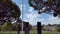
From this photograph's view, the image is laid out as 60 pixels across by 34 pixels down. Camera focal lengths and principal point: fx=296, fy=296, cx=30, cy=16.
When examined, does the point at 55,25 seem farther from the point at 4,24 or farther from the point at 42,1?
the point at 4,24

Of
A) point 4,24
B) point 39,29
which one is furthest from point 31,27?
point 4,24

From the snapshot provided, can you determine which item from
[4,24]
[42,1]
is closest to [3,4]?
[4,24]

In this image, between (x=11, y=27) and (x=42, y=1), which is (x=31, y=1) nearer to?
(x=42, y=1)

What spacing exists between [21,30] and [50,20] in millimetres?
608

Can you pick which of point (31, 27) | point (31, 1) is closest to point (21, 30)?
point (31, 27)

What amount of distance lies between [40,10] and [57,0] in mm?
386

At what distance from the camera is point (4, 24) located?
580 centimetres

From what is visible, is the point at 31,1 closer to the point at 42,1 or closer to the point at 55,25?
the point at 42,1

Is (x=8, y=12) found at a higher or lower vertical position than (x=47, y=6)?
lower

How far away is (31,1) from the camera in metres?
5.84

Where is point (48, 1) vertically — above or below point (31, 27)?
above

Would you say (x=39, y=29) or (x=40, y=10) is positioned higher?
Answer: (x=40, y=10)

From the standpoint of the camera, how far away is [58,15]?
5758 mm

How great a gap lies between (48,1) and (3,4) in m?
0.89
